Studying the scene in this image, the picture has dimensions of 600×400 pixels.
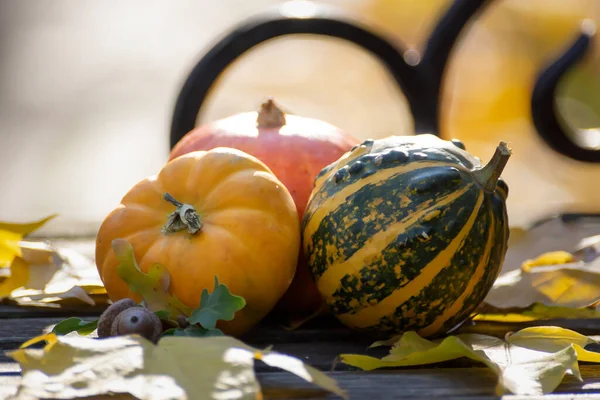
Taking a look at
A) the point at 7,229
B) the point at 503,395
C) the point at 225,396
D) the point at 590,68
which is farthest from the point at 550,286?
the point at 590,68

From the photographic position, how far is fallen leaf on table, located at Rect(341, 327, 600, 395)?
1109mm

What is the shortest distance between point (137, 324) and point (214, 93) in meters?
2.25

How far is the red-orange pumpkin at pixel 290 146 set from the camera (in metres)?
1.60

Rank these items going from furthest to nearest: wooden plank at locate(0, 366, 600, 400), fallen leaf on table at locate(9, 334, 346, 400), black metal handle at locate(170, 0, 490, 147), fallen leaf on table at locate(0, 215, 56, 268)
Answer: black metal handle at locate(170, 0, 490, 147) → fallen leaf on table at locate(0, 215, 56, 268) → wooden plank at locate(0, 366, 600, 400) → fallen leaf on table at locate(9, 334, 346, 400)

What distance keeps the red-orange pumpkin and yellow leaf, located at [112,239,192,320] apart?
1.08ft

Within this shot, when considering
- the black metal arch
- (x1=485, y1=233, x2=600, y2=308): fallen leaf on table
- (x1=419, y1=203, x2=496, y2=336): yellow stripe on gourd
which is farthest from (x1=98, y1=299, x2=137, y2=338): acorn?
the black metal arch

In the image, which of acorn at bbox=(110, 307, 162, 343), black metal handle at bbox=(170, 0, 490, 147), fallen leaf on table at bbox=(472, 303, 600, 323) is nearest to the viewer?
acorn at bbox=(110, 307, 162, 343)

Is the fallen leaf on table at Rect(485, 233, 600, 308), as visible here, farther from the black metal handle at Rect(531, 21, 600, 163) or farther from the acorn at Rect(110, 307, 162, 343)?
the black metal handle at Rect(531, 21, 600, 163)

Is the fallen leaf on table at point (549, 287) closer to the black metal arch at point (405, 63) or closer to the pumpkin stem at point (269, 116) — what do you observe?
the pumpkin stem at point (269, 116)

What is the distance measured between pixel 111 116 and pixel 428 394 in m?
4.81

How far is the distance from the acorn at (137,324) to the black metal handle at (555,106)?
1736 mm

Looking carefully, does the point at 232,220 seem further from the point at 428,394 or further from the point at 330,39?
the point at 330,39

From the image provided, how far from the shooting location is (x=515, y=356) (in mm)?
1233

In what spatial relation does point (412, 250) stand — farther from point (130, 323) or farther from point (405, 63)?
point (405, 63)
